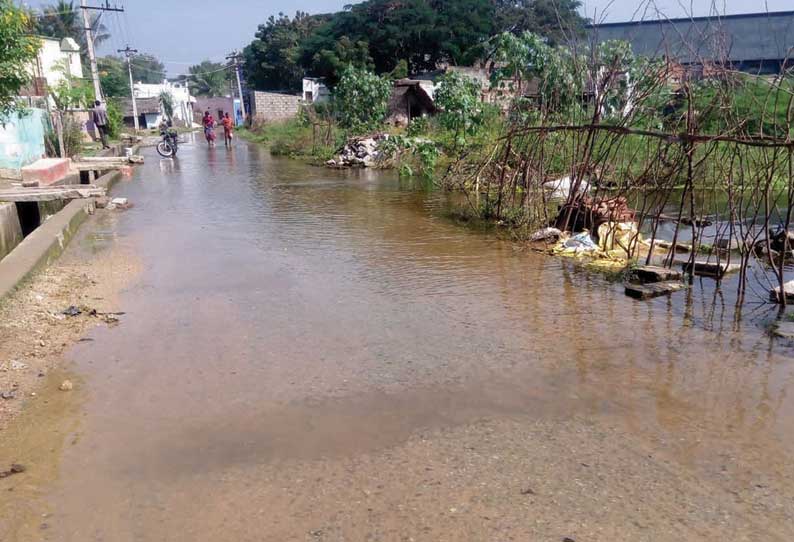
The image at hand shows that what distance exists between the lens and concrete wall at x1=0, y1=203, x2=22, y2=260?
30.7ft

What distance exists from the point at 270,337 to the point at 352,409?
1.61 m

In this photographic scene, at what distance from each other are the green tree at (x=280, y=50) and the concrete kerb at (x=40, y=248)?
4704 cm

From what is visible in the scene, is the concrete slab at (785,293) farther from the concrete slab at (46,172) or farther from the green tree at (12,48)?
the concrete slab at (46,172)

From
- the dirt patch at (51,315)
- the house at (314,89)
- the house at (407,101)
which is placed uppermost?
the house at (314,89)

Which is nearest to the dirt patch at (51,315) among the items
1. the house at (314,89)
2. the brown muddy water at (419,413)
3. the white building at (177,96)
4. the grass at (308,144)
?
the brown muddy water at (419,413)

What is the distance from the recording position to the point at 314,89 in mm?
48938

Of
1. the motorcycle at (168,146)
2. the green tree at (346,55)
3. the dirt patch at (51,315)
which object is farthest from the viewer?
the green tree at (346,55)

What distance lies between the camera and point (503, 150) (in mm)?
11867

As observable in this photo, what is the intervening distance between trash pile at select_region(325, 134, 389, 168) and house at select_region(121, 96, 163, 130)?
4308 cm

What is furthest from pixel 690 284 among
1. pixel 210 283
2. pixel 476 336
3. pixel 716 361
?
pixel 210 283

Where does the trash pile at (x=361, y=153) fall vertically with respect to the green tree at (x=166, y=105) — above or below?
below

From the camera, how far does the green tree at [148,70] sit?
98312 millimetres

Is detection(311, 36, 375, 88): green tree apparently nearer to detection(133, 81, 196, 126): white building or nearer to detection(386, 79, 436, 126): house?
detection(386, 79, 436, 126): house

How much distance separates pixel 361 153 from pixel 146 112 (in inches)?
1828
